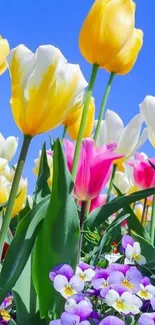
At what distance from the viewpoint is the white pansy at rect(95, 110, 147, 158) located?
2568mm

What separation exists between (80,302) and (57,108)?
440 mm

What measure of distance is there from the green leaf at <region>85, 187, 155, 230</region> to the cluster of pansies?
0.54 ft

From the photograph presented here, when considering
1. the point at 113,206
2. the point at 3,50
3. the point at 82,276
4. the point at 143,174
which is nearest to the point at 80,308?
the point at 82,276

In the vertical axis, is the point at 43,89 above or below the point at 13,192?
above

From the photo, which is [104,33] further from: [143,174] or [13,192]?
[143,174]

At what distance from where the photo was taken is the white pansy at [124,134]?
257 cm

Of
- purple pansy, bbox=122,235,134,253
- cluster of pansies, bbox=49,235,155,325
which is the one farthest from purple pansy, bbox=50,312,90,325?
purple pansy, bbox=122,235,134,253

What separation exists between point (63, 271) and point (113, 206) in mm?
343

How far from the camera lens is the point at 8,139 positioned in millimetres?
3504

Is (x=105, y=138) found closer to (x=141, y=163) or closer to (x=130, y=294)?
(x=141, y=163)

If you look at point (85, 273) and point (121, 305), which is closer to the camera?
point (121, 305)

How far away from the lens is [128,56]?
222cm

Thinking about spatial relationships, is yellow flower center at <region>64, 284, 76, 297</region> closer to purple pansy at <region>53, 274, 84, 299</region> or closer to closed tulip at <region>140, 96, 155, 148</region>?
purple pansy at <region>53, 274, 84, 299</region>

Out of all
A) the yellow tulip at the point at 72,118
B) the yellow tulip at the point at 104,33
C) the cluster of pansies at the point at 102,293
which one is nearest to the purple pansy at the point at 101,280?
the cluster of pansies at the point at 102,293
